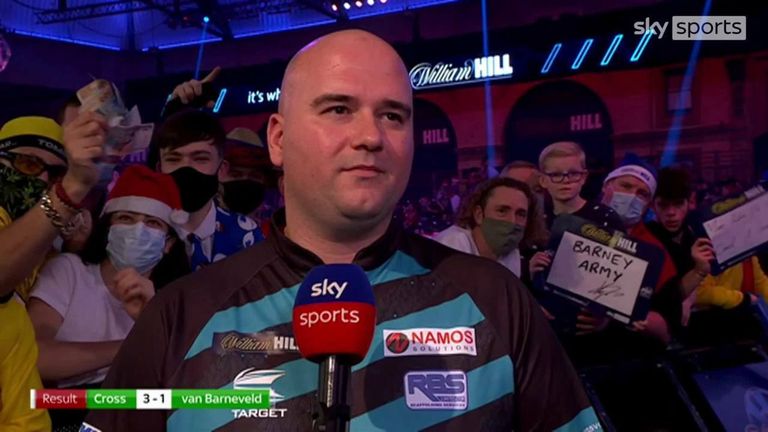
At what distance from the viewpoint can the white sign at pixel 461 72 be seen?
11.2 meters

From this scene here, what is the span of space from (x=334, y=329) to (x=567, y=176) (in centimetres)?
376

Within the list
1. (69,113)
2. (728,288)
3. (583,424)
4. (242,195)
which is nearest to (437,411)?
(583,424)

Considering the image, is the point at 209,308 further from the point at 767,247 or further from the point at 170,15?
the point at 170,15

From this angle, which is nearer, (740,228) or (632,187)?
(740,228)

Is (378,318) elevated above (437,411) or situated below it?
above

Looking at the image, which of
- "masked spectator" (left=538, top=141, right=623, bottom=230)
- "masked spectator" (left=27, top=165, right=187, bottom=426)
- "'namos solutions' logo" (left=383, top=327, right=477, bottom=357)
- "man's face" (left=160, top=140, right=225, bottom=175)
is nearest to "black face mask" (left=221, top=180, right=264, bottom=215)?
"man's face" (left=160, top=140, right=225, bottom=175)

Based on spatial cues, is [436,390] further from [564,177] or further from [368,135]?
[564,177]

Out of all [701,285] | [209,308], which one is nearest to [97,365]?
[209,308]

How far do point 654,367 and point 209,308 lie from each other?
3445 mm

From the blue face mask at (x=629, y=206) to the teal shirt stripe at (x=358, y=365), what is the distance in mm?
3540

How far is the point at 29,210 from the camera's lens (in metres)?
2.36

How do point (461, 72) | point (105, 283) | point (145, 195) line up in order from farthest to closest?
point (461, 72), point (145, 195), point (105, 283)

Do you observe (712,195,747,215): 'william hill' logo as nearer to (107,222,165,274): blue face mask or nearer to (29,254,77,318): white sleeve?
(107,222,165,274): blue face mask

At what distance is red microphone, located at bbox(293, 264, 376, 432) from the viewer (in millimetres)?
1086
